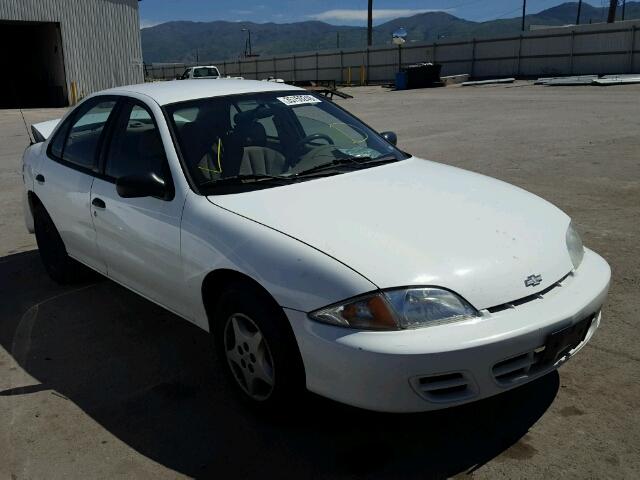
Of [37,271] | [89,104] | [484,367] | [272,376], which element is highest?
[89,104]

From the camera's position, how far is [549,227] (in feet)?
10.1

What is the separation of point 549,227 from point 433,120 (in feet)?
43.3

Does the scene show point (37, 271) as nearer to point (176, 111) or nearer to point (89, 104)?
point (89, 104)

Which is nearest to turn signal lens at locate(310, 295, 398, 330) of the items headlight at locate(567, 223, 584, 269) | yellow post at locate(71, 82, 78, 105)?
headlight at locate(567, 223, 584, 269)

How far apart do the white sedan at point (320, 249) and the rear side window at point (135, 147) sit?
0.01 metres

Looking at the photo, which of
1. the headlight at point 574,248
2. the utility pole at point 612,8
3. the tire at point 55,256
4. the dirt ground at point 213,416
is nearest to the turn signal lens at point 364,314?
the dirt ground at point 213,416

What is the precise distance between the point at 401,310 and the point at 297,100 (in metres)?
2.18

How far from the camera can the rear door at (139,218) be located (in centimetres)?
333

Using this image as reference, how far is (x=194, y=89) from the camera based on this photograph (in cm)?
403

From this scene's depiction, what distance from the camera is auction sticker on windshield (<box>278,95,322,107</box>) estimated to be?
4154 mm

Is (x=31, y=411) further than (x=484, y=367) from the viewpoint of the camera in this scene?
Yes

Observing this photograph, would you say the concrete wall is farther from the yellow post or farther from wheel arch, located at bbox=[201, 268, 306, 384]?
wheel arch, located at bbox=[201, 268, 306, 384]

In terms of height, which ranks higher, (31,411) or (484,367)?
(484,367)

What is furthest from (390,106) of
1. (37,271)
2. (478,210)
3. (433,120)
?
(478,210)
